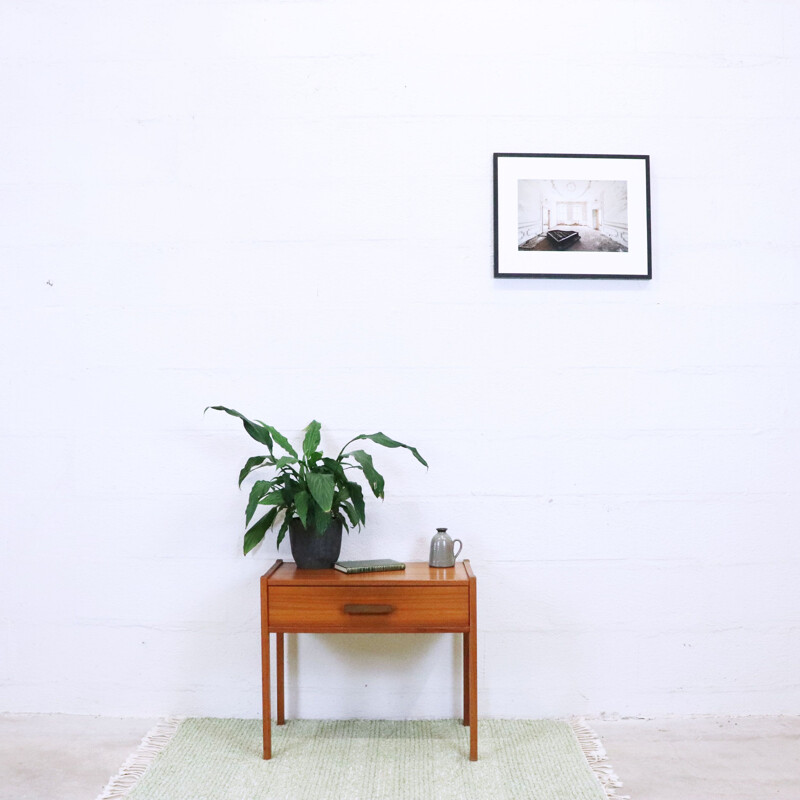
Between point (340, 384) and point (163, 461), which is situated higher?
point (340, 384)

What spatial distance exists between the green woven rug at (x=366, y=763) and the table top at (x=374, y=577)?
503 mm

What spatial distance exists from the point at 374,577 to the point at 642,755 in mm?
918

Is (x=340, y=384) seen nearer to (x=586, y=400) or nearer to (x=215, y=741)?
(x=586, y=400)

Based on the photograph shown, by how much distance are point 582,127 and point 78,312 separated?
1743mm

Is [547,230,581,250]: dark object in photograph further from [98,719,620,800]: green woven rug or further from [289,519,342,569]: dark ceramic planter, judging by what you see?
[98,719,620,800]: green woven rug

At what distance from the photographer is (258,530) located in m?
2.31

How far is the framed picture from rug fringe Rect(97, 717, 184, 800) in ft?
5.75

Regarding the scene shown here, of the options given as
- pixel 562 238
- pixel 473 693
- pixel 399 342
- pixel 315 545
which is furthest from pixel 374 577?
pixel 562 238

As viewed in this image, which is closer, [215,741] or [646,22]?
[215,741]

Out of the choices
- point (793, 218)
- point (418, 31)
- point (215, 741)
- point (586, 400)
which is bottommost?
point (215, 741)

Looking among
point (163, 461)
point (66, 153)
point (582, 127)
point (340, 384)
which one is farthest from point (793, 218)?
point (66, 153)

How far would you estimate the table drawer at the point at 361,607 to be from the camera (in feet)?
7.07

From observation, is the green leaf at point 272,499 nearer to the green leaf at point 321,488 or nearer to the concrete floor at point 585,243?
the green leaf at point 321,488

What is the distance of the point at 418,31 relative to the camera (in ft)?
8.43
